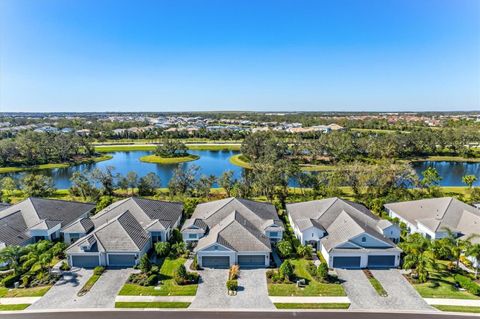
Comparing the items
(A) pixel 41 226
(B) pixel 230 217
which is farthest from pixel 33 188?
(B) pixel 230 217

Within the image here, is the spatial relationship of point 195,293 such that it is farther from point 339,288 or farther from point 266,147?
point 266,147

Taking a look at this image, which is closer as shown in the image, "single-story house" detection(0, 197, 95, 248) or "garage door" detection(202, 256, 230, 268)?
"garage door" detection(202, 256, 230, 268)

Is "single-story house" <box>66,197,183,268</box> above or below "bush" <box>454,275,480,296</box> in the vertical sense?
above

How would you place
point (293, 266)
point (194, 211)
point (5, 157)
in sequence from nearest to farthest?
point (293, 266) < point (194, 211) < point (5, 157)

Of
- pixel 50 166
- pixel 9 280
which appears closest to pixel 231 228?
pixel 9 280

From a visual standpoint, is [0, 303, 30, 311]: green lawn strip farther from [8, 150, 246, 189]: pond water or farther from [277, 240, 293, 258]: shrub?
[8, 150, 246, 189]: pond water

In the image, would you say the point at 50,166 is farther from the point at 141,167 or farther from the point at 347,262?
the point at 347,262

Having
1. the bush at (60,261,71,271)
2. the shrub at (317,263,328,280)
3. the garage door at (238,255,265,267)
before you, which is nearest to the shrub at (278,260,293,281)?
the shrub at (317,263,328,280)
